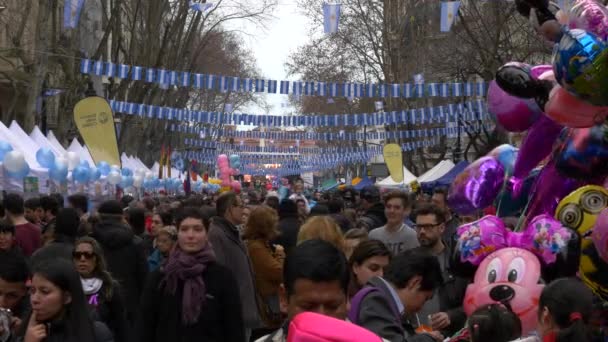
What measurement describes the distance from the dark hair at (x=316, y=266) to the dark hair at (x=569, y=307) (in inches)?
56.2

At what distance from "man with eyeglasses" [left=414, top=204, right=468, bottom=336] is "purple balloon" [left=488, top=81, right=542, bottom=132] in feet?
2.70

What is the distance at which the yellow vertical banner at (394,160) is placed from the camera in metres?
33.5

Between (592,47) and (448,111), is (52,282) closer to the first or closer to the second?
(592,47)

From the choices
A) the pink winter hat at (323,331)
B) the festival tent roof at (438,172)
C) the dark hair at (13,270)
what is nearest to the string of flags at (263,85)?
the festival tent roof at (438,172)

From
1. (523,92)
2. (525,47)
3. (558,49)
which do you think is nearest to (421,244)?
(523,92)

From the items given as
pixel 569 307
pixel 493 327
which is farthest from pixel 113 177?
pixel 493 327

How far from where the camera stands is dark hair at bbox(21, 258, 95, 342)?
16.5 ft

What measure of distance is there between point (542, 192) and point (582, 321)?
3.07 metres

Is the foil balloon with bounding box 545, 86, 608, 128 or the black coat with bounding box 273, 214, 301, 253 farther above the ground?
the foil balloon with bounding box 545, 86, 608, 128

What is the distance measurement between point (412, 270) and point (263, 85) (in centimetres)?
2295

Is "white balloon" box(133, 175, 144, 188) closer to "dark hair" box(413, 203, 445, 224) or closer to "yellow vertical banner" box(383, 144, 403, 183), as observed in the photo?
"yellow vertical banner" box(383, 144, 403, 183)

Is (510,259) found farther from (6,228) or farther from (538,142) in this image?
(6,228)

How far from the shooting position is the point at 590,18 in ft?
20.9

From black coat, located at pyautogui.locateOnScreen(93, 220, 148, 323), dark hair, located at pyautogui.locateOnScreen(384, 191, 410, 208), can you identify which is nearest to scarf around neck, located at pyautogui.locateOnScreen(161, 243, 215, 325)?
black coat, located at pyautogui.locateOnScreen(93, 220, 148, 323)
